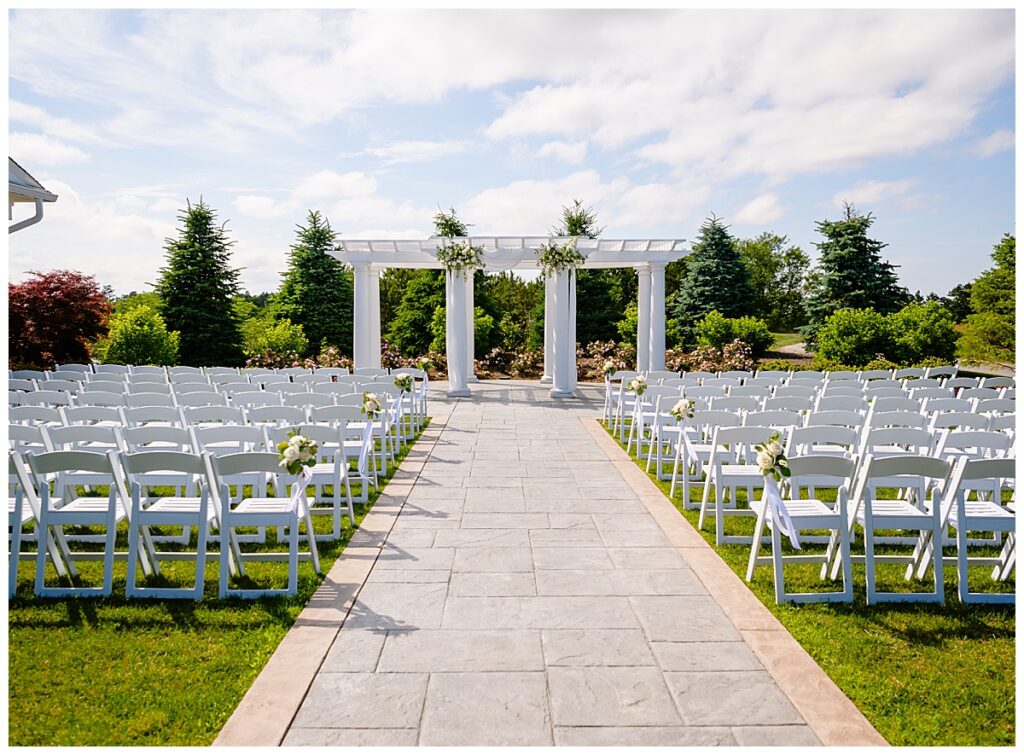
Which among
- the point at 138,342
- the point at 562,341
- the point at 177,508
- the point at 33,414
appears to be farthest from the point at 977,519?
the point at 138,342

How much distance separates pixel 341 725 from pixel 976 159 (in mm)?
13573

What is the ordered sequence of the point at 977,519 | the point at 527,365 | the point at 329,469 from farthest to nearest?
the point at 527,365
the point at 329,469
the point at 977,519

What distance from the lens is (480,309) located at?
24641mm

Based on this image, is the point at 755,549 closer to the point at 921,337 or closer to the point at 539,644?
the point at 539,644

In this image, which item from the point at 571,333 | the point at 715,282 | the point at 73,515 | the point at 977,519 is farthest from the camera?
the point at 715,282

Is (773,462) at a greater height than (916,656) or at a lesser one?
greater

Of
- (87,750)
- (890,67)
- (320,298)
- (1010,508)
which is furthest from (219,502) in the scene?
(320,298)

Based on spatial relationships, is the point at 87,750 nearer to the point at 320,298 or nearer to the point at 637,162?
the point at 637,162

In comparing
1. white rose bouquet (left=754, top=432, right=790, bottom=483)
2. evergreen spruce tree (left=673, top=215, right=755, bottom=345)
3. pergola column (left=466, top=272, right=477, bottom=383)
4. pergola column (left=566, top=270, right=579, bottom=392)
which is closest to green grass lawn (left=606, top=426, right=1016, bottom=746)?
white rose bouquet (left=754, top=432, right=790, bottom=483)

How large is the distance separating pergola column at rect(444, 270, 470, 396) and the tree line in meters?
3.48

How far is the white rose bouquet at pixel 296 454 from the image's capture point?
4.78 metres

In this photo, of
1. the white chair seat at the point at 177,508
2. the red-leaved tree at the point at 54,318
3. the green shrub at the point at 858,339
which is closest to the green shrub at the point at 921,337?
the green shrub at the point at 858,339

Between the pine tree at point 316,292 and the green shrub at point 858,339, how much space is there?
1723 cm

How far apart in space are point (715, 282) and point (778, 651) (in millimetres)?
25154
